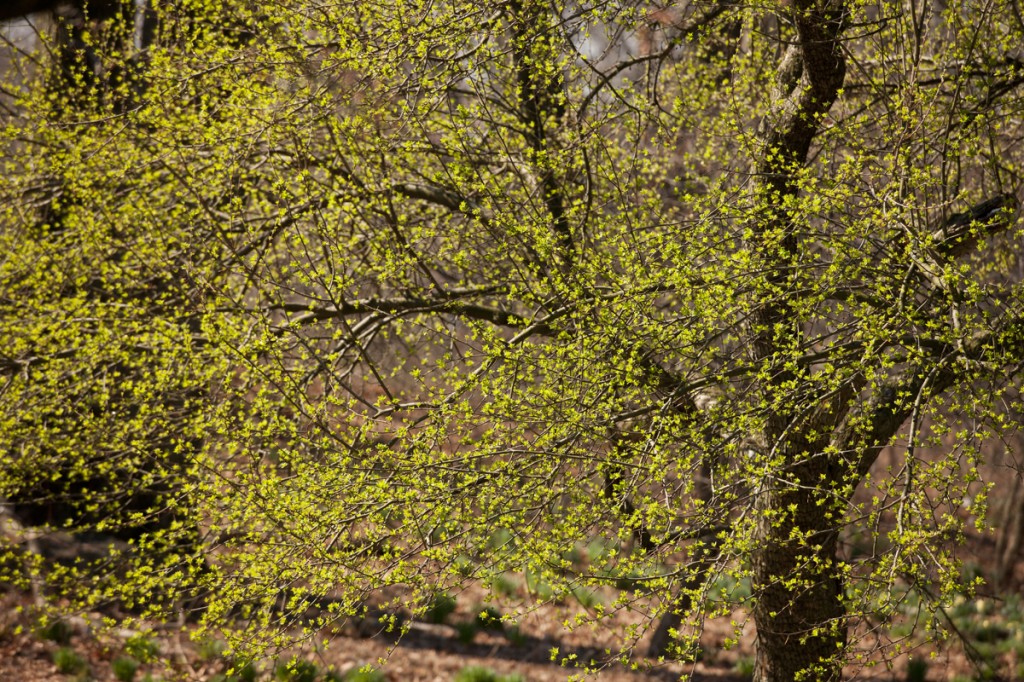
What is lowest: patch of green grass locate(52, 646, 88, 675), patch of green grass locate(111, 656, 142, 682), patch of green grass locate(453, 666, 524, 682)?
patch of green grass locate(453, 666, 524, 682)

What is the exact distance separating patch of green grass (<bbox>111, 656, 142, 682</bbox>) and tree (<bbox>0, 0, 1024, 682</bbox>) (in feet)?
7.00

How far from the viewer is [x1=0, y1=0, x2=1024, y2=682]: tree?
13.4ft

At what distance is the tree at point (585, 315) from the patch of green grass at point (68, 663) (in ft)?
6.97

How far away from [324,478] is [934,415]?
2686 millimetres

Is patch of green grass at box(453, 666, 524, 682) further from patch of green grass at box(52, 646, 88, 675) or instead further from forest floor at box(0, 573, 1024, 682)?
patch of green grass at box(52, 646, 88, 675)

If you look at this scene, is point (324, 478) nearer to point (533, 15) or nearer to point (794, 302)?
point (794, 302)

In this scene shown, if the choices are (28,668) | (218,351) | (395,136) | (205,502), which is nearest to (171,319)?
(218,351)

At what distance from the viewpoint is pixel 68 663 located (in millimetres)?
7363

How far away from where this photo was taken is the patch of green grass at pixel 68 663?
7324mm

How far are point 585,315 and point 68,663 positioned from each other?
551 centimetres


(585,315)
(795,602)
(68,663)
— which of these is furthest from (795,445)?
(68,663)

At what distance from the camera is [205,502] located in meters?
4.75

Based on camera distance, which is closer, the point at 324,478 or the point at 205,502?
the point at 324,478

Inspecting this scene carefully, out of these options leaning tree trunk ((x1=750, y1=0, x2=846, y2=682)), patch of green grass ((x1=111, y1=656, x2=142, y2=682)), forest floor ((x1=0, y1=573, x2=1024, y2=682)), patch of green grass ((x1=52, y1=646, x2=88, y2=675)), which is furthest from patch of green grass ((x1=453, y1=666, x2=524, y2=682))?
patch of green grass ((x1=52, y1=646, x2=88, y2=675))
